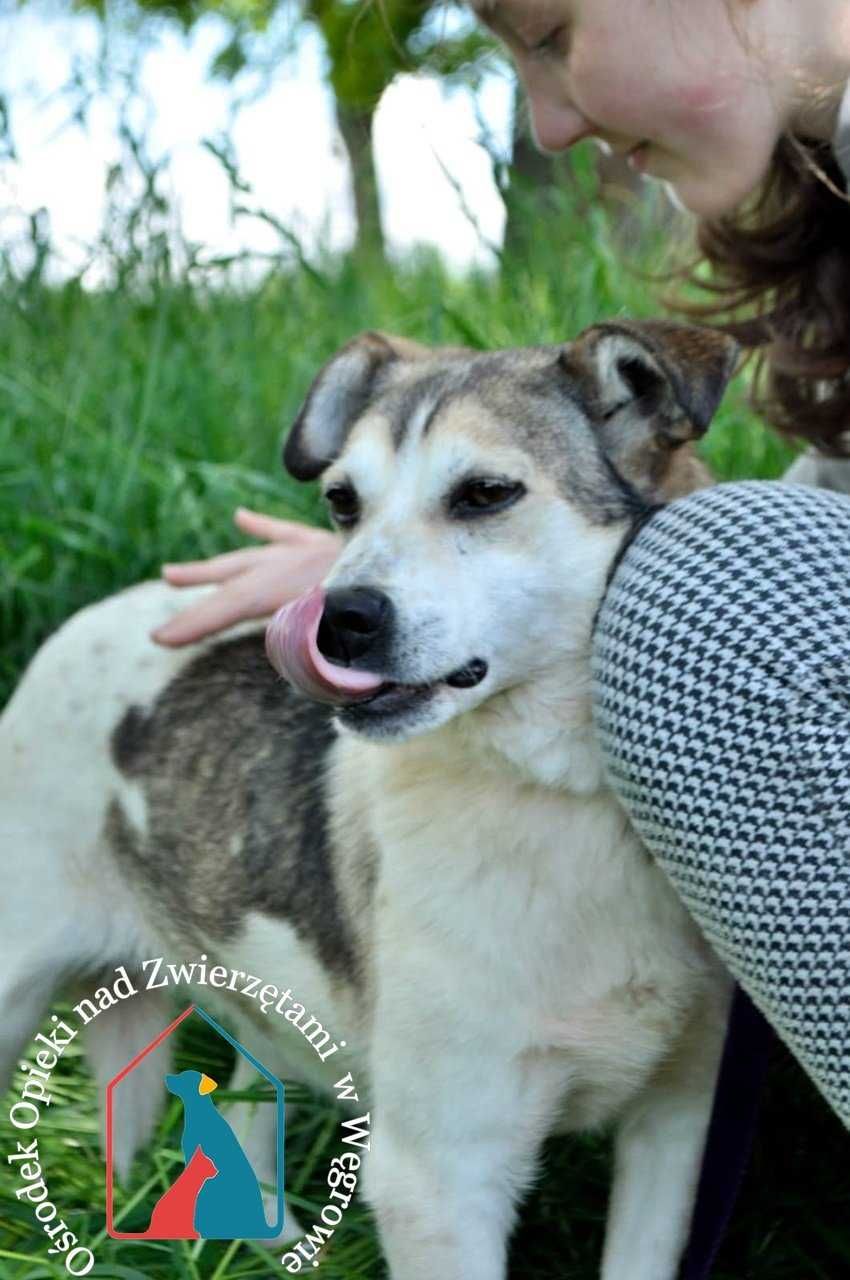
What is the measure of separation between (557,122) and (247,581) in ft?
3.28

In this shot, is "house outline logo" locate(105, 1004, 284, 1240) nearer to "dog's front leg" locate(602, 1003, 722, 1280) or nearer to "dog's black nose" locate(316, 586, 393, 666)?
"dog's front leg" locate(602, 1003, 722, 1280)

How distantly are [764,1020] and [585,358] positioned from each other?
988mm

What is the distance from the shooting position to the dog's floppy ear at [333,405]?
258 centimetres

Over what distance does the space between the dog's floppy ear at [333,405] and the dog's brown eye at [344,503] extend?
19 cm

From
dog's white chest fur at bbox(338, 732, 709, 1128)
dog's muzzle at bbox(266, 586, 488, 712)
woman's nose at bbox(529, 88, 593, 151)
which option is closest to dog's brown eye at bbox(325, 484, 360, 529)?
dog's muzzle at bbox(266, 586, 488, 712)

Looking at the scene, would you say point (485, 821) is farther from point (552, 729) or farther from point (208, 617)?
point (208, 617)

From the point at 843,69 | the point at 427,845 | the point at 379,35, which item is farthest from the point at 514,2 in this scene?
the point at 379,35

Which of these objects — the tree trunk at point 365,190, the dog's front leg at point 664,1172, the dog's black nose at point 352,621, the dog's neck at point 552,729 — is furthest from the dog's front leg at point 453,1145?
the tree trunk at point 365,190

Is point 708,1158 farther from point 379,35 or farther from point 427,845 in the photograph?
point 379,35

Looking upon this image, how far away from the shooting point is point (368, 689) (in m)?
2.08

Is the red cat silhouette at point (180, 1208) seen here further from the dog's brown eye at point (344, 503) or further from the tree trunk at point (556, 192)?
the tree trunk at point (556, 192)

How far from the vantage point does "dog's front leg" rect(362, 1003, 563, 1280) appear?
210 cm

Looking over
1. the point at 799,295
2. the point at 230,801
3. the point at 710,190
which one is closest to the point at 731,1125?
the point at 230,801

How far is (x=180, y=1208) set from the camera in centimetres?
243
